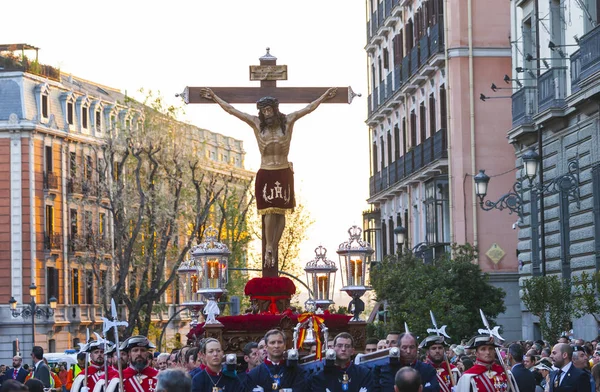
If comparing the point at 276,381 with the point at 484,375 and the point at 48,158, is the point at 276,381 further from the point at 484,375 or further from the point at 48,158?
the point at 48,158

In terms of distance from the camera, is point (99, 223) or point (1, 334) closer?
point (1, 334)

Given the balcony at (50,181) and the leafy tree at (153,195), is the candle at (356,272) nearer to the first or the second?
the leafy tree at (153,195)

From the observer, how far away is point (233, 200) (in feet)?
207

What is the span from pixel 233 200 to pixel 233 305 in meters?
22.9

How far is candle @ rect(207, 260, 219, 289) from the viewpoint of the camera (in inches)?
726

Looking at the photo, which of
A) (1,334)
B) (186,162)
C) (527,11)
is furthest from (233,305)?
(1,334)

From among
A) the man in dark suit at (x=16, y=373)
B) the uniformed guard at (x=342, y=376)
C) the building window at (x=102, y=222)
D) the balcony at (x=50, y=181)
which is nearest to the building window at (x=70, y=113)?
the balcony at (x=50, y=181)

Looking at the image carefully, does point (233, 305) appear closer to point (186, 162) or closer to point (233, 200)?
point (186, 162)

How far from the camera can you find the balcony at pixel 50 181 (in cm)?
7312

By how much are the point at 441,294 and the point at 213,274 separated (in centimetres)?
1773

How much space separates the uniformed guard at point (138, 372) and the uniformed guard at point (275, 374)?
1.04m

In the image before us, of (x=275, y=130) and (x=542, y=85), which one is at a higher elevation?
(x=542, y=85)

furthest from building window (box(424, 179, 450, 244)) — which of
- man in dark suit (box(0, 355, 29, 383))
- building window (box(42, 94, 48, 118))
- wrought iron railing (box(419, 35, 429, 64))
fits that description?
building window (box(42, 94, 48, 118))

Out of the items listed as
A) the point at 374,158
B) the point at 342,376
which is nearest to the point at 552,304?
the point at 342,376
